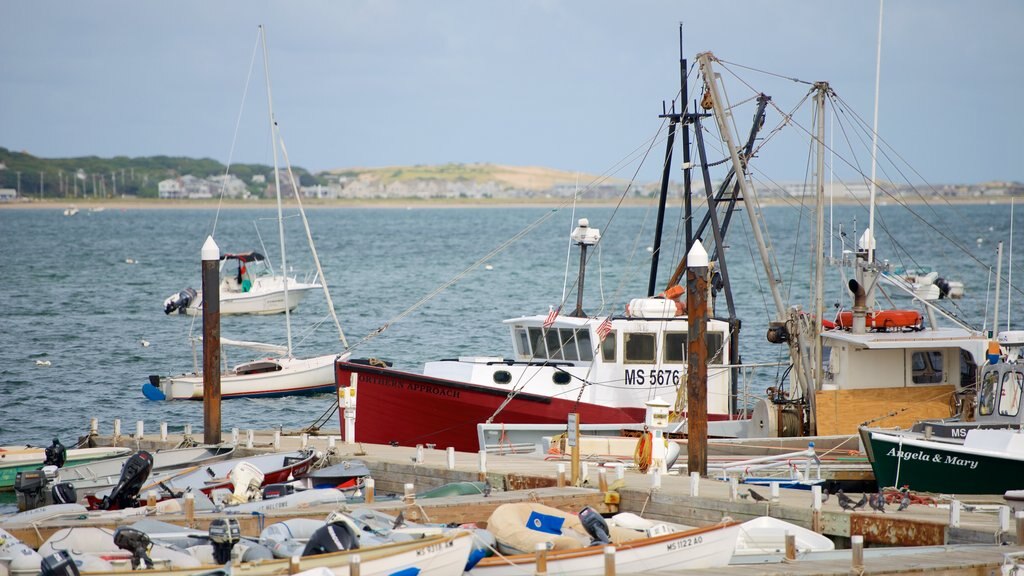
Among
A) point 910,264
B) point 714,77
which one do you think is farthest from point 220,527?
point 910,264

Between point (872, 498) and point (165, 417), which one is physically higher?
point (872, 498)

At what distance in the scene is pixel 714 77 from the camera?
71.8ft

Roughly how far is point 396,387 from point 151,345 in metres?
23.2

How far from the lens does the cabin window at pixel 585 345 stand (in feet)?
75.4

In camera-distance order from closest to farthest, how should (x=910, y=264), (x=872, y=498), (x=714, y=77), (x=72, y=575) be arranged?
(x=72, y=575) → (x=872, y=498) → (x=714, y=77) → (x=910, y=264)

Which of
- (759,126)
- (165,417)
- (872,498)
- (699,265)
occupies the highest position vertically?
(759,126)

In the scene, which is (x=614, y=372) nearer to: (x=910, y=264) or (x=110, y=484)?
(x=110, y=484)

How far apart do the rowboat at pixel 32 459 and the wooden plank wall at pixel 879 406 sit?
11.6m

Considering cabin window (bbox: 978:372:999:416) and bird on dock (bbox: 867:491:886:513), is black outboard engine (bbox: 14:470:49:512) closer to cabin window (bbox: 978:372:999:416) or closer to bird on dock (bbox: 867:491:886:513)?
bird on dock (bbox: 867:491:886:513)

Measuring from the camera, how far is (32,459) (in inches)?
849

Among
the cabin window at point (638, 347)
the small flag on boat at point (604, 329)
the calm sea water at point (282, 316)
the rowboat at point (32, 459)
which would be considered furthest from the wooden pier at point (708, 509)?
the calm sea water at point (282, 316)

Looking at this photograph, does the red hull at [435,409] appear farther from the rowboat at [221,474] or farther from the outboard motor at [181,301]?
the outboard motor at [181,301]

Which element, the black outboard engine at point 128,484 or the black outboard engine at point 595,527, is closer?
the black outboard engine at point 595,527

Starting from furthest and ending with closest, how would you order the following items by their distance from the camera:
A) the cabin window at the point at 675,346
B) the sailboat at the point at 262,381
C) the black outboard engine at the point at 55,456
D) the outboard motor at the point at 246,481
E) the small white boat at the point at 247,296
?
the small white boat at the point at 247,296
the sailboat at the point at 262,381
the cabin window at the point at 675,346
the black outboard engine at the point at 55,456
the outboard motor at the point at 246,481
